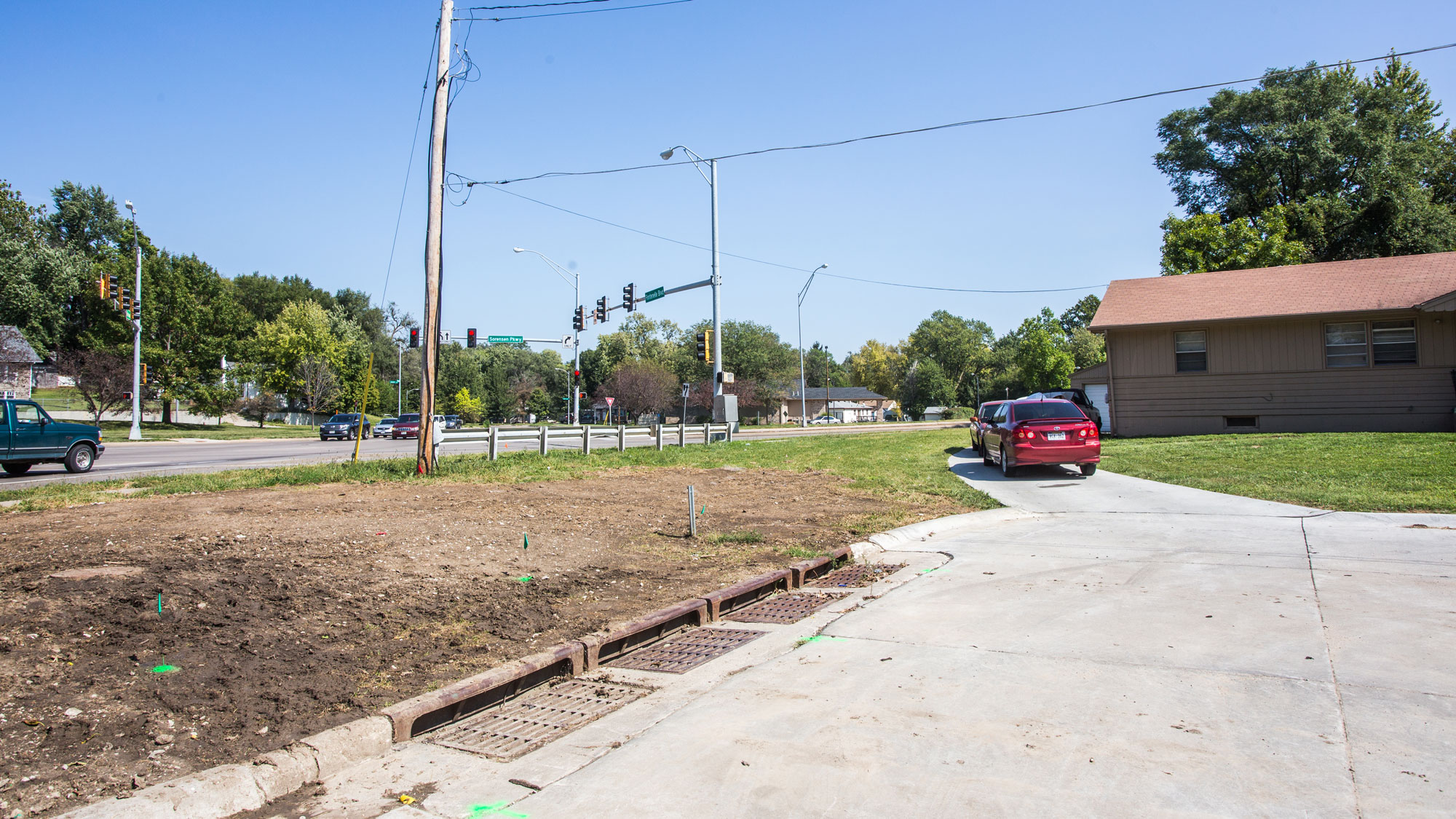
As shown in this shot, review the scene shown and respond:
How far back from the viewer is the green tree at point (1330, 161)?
123 ft

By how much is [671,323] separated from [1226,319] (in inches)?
3543

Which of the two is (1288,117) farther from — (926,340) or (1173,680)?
(926,340)

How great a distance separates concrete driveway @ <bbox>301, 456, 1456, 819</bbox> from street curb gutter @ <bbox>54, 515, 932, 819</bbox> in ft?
0.92

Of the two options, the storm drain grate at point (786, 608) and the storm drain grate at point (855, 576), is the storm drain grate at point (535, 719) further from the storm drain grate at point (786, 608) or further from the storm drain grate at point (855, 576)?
the storm drain grate at point (855, 576)

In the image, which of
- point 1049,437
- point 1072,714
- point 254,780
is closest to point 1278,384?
point 1049,437

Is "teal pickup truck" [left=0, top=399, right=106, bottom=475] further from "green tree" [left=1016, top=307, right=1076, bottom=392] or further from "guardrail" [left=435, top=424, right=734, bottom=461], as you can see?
"green tree" [left=1016, top=307, right=1076, bottom=392]

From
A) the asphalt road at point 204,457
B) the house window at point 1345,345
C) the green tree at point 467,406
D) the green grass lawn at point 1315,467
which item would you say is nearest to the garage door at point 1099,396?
the house window at point 1345,345

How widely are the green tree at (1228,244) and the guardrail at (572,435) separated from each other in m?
27.3

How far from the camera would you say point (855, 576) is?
8.11 m

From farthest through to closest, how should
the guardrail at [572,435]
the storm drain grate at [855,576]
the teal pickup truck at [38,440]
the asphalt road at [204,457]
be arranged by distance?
the guardrail at [572,435]
the asphalt road at [204,457]
the teal pickup truck at [38,440]
the storm drain grate at [855,576]

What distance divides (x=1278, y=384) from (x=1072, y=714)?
81.7 feet

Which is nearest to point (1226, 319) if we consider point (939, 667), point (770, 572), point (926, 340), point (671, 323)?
point (770, 572)

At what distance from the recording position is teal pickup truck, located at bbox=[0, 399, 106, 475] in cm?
1677

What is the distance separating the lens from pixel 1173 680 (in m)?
4.54
